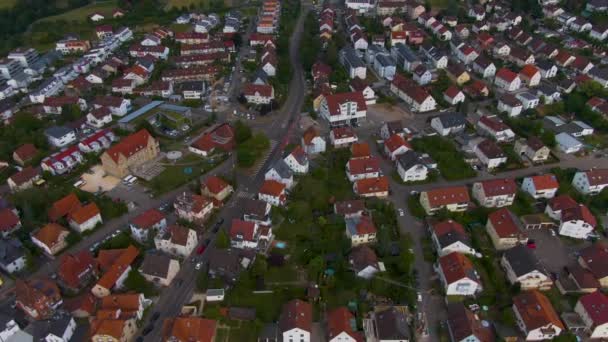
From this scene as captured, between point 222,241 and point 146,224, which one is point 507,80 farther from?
point 146,224

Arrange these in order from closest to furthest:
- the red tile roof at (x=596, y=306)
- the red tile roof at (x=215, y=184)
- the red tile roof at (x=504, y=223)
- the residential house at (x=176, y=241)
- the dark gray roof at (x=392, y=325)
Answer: the dark gray roof at (x=392, y=325) → the red tile roof at (x=596, y=306) → the residential house at (x=176, y=241) → the red tile roof at (x=504, y=223) → the red tile roof at (x=215, y=184)

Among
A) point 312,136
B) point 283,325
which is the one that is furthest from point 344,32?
point 283,325

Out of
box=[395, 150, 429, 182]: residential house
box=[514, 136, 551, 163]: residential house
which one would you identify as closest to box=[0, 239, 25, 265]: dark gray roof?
Answer: box=[395, 150, 429, 182]: residential house

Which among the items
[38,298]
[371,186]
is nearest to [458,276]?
[371,186]

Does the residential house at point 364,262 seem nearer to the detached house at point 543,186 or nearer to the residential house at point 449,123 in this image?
the detached house at point 543,186

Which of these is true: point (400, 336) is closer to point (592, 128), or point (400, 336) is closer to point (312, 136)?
point (312, 136)

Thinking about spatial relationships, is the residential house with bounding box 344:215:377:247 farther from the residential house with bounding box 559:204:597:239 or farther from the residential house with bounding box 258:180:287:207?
the residential house with bounding box 559:204:597:239

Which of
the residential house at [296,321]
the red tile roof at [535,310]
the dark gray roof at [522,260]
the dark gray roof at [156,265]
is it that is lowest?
the dark gray roof at [156,265]

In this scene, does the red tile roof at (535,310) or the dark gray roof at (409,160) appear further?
the dark gray roof at (409,160)

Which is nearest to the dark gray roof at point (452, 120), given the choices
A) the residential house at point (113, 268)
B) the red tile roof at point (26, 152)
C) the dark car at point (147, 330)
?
the residential house at point (113, 268)
